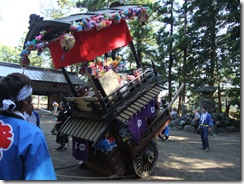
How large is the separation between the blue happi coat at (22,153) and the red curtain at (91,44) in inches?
142

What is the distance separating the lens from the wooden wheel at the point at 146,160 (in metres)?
5.20

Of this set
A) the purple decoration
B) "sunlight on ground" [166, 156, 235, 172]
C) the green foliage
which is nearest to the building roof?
the green foliage

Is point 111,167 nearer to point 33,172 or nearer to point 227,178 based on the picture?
point 227,178

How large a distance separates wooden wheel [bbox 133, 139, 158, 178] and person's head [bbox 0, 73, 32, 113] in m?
3.85

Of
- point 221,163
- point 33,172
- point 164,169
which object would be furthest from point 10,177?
point 221,163

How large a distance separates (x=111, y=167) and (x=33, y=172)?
3535mm

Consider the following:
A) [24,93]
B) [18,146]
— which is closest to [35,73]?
[24,93]

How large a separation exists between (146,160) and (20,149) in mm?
4351

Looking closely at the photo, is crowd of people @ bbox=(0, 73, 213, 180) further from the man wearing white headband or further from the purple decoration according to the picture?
the purple decoration

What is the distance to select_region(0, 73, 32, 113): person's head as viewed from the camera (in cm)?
171

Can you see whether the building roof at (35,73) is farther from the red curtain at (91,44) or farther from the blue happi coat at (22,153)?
the blue happi coat at (22,153)

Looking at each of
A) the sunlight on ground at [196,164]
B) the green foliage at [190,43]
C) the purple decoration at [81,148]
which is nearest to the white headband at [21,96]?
the purple decoration at [81,148]

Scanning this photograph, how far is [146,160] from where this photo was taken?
5.47 metres

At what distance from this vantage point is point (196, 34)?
18.3m
